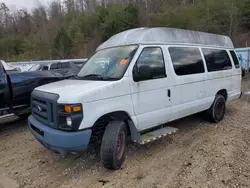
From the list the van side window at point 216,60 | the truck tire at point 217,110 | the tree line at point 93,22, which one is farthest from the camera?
the tree line at point 93,22

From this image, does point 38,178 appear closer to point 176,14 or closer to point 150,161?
point 150,161

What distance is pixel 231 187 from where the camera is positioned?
9.75 feet

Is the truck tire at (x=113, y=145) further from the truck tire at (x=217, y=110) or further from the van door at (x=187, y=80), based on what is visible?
the truck tire at (x=217, y=110)

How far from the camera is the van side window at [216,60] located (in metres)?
5.21

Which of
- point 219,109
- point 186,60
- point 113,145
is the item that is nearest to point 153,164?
point 113,145

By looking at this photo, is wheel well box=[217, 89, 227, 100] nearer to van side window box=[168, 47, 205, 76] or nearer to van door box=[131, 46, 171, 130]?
van side window box=[168, 47, 205, 76]

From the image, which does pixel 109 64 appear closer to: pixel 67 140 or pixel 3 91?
pixel 67 140

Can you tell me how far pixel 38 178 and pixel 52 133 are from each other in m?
0.94

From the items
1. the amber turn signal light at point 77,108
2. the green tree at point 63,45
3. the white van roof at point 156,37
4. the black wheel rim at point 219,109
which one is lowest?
the black wheel rim at point 219,109

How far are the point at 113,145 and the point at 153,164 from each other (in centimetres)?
87

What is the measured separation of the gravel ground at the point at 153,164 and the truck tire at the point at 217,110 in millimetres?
430

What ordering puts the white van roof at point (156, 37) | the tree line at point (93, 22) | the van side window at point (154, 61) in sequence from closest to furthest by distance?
the van side window at point (154, 61) → the white van roof at point (156, 37) → the tree line at point (93, 22)

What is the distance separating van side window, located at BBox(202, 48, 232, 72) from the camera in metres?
5.21

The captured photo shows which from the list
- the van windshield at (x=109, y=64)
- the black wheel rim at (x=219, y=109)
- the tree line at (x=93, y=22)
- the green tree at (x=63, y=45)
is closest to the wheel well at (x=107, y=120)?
the van windshield at (x=109, y=64)
